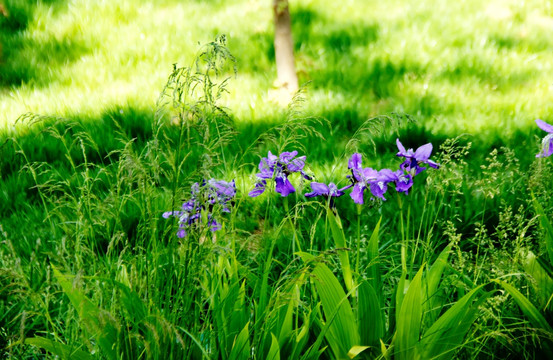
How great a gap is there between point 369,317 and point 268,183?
61 cm

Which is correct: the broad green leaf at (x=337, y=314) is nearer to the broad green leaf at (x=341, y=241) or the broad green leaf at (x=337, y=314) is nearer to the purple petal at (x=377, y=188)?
the broad green leaf at (x=341, y=241)

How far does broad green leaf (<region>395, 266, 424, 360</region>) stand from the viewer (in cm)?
156

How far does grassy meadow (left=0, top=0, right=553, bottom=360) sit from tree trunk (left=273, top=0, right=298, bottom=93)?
0.16m

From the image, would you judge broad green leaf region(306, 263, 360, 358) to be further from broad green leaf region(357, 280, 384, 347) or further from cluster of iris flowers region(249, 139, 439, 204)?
cluster of iris flowers region(249, 139, 439, 204)

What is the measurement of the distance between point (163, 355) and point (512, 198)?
1977 mm

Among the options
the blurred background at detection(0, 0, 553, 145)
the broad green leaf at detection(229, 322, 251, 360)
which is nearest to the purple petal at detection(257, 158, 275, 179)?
the broad green leaf at detection(229, 322, 251, 360)

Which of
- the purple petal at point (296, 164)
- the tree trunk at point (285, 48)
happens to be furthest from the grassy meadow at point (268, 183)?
the tree trunk at point (285, 48)

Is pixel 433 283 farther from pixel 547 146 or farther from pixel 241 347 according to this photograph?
pixel 241 347

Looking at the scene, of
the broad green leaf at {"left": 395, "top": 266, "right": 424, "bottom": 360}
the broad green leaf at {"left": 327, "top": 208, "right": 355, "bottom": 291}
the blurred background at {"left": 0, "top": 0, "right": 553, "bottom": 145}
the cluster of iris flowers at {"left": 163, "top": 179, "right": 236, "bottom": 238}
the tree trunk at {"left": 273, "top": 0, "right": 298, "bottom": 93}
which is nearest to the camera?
the cluster of iris flowers at {"left": 163, "top": 179, "right": 236, "bottom": 238}

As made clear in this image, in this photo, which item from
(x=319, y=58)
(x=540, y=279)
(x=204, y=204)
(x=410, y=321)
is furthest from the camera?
(x=319, y=58)

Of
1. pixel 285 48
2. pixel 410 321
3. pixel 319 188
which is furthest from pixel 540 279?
pixel 285 48

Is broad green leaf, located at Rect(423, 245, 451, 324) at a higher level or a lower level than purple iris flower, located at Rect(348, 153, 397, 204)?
lower

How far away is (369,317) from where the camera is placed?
66.7 inches

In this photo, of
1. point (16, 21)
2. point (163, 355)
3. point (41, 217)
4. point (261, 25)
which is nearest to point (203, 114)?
point (163, 355)
